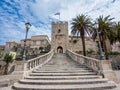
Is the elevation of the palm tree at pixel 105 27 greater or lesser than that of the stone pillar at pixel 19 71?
→ greater

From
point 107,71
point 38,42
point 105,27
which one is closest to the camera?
point 107,71

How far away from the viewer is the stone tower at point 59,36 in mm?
30133

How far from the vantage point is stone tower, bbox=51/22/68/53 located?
98.9 feet

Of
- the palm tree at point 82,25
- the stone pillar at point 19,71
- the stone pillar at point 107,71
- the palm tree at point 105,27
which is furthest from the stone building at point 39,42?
the stone pillar at point 107,71

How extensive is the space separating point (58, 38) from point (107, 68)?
954 inches

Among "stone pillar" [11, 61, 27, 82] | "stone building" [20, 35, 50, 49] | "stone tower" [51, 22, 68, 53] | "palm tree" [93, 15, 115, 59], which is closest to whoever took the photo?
"stone pillar" [11, 61, 27, 82]

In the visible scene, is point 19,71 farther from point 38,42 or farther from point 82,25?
point 38,42

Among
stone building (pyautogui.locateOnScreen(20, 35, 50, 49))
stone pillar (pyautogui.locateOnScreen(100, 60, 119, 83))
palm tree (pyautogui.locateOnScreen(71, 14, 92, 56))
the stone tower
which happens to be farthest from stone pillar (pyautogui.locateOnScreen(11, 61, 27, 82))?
stone building (pyautogui.locateOnScreen(20, 35, 50, 49))

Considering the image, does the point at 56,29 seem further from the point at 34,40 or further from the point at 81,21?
the point at 34,40

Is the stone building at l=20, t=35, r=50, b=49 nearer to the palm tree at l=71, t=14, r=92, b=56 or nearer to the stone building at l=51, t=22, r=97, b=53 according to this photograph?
the stone building at l=51, t=22, r=97, b=53

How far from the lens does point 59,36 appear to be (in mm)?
30609

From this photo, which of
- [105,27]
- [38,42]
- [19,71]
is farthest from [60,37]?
[19,71]

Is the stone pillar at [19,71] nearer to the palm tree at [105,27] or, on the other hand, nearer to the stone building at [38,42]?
the palm tree at [105,27]

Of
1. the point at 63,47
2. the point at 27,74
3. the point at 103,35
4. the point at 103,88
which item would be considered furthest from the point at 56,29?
the point at 103,88
